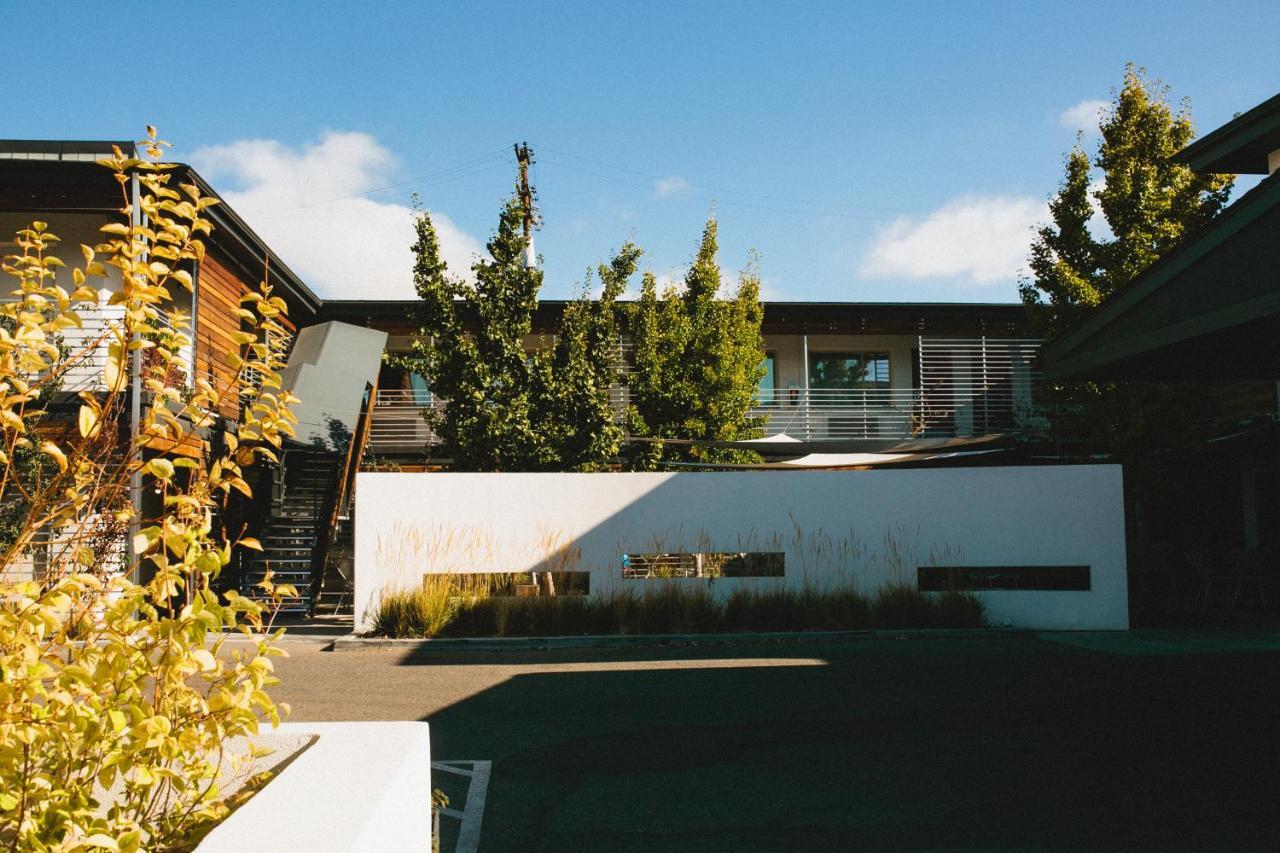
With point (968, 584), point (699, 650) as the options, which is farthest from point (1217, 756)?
point (968, 584)

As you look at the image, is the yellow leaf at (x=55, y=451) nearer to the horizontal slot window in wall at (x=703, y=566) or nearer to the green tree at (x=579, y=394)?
the horizontal slot window in wall at (x=703, y=566)

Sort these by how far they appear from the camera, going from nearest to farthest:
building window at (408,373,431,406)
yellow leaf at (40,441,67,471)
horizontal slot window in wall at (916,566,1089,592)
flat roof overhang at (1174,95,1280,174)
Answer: yellow leaf at (40,441,67,471)
flat roof overhang at (1174,95,1280,174)
horizontal slot window in wall at (916,566,1089,592)
building window at (408,373,431,406)

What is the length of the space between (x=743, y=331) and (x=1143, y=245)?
7.83 metres

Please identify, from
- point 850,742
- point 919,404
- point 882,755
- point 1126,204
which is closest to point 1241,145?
point 1126,204

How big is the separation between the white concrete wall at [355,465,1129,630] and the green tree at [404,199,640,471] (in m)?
2.92

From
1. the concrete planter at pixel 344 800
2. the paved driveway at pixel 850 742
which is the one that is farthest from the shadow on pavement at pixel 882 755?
the concrete planter at pixel 344 800

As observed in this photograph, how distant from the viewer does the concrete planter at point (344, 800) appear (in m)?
2.12

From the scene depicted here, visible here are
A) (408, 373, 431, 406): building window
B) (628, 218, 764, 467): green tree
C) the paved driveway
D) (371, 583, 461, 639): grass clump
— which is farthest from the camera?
(408, 373, 431, 406): building window

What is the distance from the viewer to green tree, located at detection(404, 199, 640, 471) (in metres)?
16.2

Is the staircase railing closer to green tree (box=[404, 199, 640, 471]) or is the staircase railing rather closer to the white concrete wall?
green tree (box=[404, 199, 640, 471])

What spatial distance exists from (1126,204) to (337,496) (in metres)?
14.1

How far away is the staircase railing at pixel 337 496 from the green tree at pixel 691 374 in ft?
16.9

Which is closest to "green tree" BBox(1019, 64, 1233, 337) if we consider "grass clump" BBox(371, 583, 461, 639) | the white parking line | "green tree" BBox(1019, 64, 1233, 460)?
"green tree" BBox(1019, 64, 1233, 460)

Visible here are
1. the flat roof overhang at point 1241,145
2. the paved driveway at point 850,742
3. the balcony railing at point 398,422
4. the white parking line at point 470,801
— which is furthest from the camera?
the balcony railing at point 398,422
